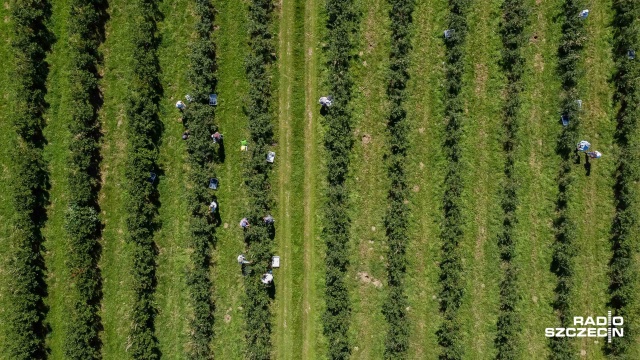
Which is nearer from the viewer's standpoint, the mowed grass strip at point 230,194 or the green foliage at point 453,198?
the green foliage at point 453,198

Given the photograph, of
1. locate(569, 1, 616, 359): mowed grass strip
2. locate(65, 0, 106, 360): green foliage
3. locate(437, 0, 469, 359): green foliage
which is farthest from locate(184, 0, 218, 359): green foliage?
locate(569, 1, 616, 359): mowed grass strip

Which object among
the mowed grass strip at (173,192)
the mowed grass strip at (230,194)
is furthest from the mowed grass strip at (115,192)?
the mowed grass strip at (230,194)

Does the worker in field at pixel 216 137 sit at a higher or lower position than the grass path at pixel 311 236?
higher

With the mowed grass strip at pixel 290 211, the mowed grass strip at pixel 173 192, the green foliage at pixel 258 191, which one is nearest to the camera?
the green foliage at pixel 258 191

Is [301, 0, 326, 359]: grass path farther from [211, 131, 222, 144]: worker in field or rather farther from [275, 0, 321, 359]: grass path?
[211, 131, 222, 144]: worker in field

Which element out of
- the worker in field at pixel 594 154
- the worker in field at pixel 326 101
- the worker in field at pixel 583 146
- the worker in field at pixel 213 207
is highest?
the worker in field at pixel 326 101

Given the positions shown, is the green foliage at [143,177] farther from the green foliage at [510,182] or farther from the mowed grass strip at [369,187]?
the green foliage at [510,182]
